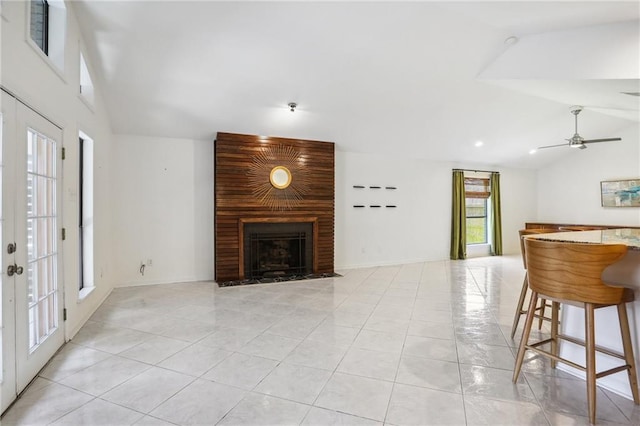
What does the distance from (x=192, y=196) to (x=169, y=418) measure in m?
3.99

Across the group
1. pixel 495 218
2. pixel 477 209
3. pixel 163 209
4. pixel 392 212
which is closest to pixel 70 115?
pixel 163 209

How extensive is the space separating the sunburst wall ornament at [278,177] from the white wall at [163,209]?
841mm

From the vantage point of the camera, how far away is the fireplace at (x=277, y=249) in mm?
5301

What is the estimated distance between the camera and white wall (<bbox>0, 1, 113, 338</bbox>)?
194 cm

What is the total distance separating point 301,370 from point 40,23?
361 centimetres

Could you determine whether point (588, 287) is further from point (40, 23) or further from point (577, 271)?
point (40, 23)

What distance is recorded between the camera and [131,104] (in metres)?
4.16

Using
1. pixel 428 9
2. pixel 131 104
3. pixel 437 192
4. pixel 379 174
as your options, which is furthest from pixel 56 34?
pixel 437 192

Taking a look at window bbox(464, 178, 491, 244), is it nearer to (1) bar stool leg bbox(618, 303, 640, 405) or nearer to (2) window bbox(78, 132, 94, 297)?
(1) bar stool leg bbox(618, 303, 640, 405)

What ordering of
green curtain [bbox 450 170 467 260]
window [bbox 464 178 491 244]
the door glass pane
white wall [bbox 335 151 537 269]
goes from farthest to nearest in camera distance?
1. window [bbox 464 178 491 244]
2. green curtain [bbox 450 170 467 260]
3. white wall [bbox 335 151 537 269]
4. the door glass pane

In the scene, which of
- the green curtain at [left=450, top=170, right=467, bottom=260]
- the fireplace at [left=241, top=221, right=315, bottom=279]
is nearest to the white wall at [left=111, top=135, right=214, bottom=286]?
the fireplace at [left=241, top=221, right=315, bottom=279]

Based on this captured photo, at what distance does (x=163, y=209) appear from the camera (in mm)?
5074

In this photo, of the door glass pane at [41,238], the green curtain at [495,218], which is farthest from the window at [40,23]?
the green curtain at [495,218]

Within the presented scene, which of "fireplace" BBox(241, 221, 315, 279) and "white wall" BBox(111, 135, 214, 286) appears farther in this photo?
"fireplace" BBox(241, 221, 315, 279)
